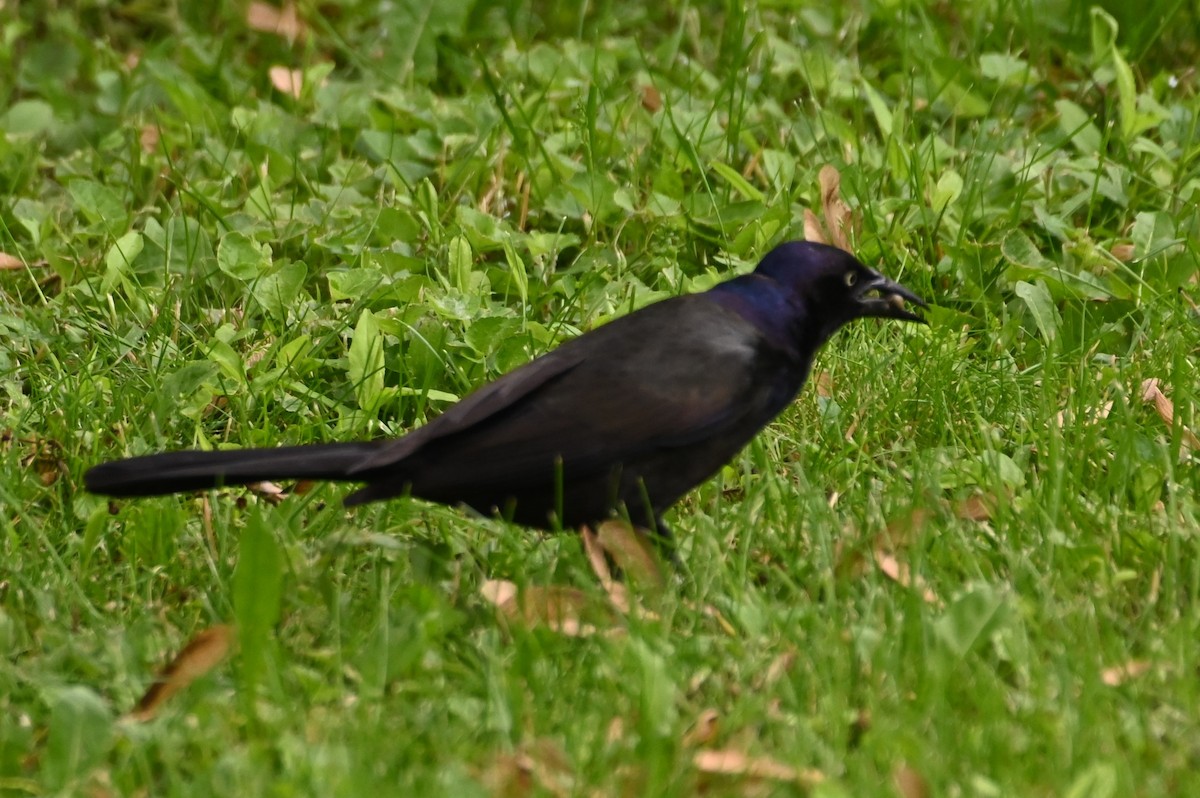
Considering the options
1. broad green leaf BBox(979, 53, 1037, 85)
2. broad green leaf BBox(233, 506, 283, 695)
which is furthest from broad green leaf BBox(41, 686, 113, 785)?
broad green leaf BBox(979, 53, 1037, 85)

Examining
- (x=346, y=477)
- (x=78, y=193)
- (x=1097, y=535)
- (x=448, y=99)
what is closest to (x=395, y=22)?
(x=448, y=99)

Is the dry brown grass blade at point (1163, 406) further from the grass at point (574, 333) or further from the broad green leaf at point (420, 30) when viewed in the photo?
the broad green leaf at point (420, 30)

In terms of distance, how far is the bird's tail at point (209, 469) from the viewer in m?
3.32

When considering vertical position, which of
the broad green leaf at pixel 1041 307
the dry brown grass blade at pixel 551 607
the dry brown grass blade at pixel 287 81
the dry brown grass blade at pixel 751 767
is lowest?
the broad green leaf at pixel 1041 307

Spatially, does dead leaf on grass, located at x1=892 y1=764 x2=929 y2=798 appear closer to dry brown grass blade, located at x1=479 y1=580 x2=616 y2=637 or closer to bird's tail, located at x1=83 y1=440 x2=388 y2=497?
dry brown grass blade, located at x1=479 y1=580 x2=616 y2=637

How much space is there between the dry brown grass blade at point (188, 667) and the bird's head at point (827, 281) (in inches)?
60.1

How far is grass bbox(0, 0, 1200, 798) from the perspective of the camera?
290 centimetres

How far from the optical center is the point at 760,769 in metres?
2.74

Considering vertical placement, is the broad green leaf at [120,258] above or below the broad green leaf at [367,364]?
above

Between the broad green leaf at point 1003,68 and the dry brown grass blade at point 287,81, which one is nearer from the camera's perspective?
the broad green leaf at point 1003,68

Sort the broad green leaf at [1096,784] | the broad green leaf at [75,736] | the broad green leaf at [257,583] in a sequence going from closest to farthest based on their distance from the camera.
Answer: the broad green leaf at [1096,784]
the broad green leaf at [75,736]
the broad green leaf at [257,583]

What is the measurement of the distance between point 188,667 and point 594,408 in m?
0.97

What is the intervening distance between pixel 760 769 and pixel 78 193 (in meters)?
3.23

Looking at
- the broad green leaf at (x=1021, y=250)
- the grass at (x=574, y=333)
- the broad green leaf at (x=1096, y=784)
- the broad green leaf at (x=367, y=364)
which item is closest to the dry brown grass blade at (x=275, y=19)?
the grass at (x=574, y=333)
